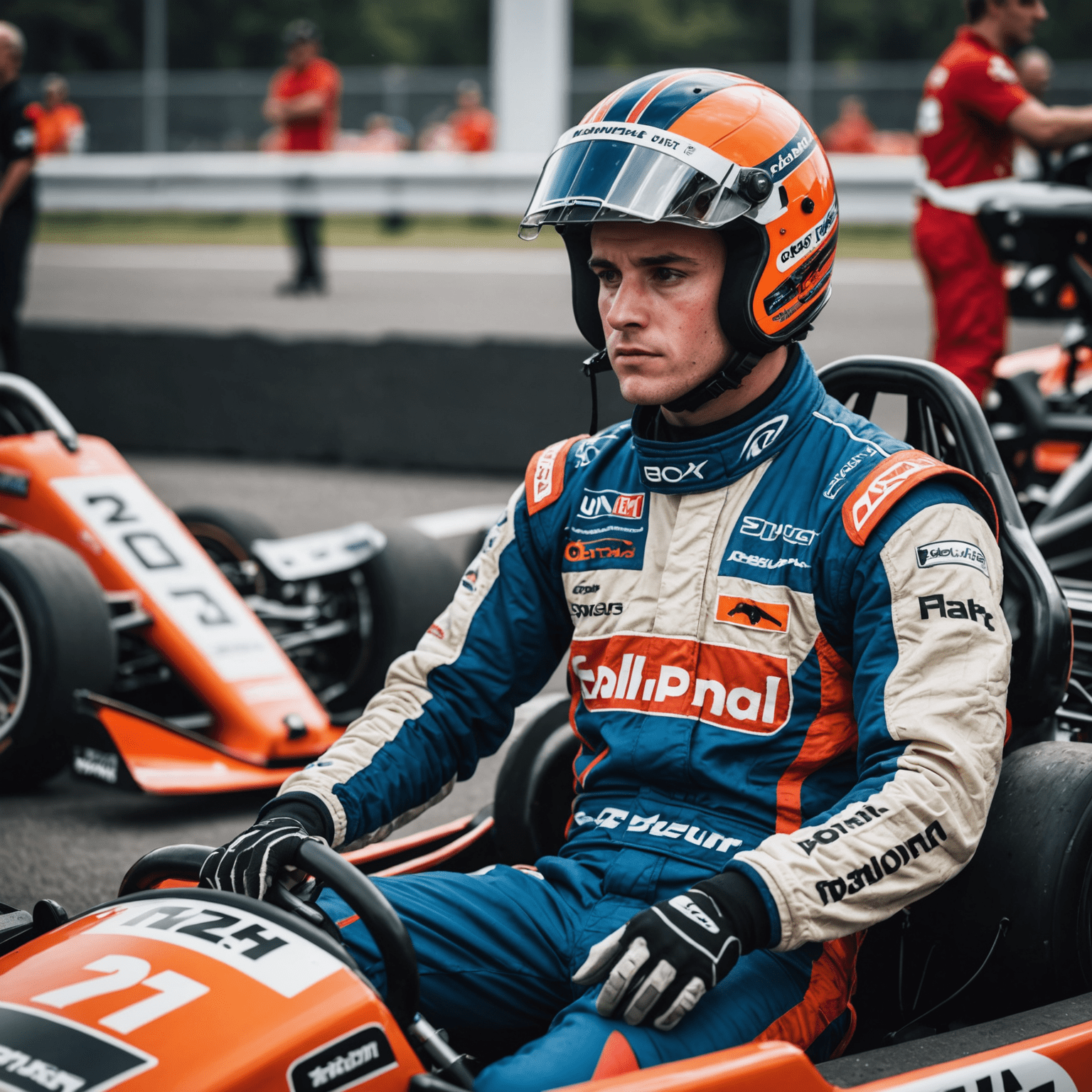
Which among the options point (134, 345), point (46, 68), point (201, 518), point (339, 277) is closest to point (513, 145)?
point (339, 277)

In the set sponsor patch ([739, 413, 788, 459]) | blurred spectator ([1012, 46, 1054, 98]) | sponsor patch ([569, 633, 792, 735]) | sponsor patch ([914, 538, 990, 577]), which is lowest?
sponsor patch ([569, 633, 792, 735])

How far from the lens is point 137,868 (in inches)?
81.9

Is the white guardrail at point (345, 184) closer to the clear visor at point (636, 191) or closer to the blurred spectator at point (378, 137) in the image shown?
the blurred spectator at point (378, 137)

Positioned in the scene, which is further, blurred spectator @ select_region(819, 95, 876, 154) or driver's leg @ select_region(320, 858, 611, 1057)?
blurred spectator @ select_region(819, 95, 876, 154)

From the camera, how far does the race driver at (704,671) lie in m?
1.80

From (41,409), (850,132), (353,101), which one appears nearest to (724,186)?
(41,409)

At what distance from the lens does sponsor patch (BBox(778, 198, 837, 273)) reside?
6.88 ft

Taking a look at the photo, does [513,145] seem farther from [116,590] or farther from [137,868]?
[137,868]

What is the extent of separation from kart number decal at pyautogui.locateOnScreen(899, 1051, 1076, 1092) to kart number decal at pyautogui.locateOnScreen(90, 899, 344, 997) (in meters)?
0.64

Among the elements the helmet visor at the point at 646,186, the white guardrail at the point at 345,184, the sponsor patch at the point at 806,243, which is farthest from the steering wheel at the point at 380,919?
the white guardrail at the point at 345,184

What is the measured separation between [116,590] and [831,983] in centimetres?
275

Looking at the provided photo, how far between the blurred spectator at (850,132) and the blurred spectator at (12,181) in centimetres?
1617

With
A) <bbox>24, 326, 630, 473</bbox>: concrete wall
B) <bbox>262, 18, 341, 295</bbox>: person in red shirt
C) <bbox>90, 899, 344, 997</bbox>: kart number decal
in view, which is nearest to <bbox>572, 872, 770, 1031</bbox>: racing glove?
<bbox>90, 899, 344, 997</bbox>: kart number decal

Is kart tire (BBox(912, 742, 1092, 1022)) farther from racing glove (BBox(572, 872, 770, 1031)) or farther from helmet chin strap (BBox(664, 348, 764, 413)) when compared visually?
helmet chin strap (BBox(664, 348, 764, 413))
